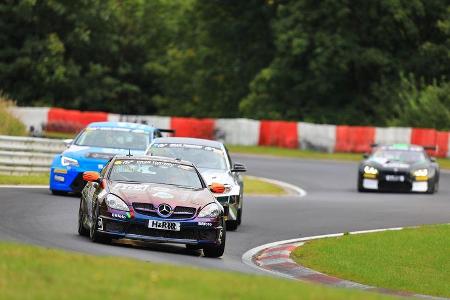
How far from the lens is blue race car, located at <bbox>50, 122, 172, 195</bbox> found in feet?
79.1

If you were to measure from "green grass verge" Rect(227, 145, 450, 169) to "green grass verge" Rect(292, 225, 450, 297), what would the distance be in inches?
1024

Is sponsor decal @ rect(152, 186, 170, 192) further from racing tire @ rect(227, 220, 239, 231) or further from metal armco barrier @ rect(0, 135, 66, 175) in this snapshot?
metal armco barrier @ rect(0, 135, 66, 175)

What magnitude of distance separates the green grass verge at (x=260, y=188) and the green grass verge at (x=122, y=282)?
19.0 m

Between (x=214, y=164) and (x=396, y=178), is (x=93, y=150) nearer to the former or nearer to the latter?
(x=214, y=164)

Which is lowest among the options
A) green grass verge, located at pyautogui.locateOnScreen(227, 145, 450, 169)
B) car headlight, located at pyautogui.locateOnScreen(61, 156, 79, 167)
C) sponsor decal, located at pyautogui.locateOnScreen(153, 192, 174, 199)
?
green grass verge, located at pyautogui.locateOnScreen(227, 145, 450, 169)

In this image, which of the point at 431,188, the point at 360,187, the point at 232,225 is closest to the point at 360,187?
the point at 360,187

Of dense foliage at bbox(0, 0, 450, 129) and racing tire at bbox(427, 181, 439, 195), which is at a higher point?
dense foliage at bbox(0, 0, 450, 129)

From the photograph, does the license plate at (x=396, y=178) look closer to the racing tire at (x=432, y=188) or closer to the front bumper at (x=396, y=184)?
the front bumper at (x=396, y=184)

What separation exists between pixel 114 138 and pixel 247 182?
899 cm

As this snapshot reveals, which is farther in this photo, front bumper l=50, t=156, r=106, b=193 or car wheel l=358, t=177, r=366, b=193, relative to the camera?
car wheel l=358, t=177, r=366, b=193

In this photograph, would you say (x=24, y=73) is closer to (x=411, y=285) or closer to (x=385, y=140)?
(x=385, y=140)

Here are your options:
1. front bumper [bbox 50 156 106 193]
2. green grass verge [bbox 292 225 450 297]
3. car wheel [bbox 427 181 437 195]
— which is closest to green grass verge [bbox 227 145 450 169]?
car wheel [bbox 427 181 437 195]

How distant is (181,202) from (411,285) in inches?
122

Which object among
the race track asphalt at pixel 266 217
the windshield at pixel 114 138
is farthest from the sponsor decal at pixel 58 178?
the windshield at pixel 114 138
